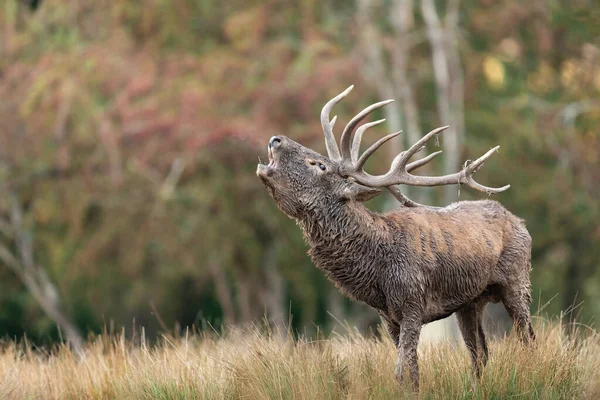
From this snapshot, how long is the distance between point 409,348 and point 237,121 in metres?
14.6

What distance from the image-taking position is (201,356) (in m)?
8.75

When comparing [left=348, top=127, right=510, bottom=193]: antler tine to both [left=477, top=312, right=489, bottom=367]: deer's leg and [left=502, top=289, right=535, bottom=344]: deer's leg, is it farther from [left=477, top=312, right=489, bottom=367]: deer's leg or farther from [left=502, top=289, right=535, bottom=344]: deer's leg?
[left=477, top=312, right=489, bottom=367]: deer's leg

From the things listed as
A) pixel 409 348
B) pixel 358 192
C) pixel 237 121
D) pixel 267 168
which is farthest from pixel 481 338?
pixel 237 121

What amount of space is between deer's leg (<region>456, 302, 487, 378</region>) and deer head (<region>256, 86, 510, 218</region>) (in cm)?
105

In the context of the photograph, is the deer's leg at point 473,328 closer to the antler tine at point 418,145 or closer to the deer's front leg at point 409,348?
the deer's front leg at point 409,348

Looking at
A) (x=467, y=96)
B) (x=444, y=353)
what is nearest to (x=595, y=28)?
(x=467, y=96)

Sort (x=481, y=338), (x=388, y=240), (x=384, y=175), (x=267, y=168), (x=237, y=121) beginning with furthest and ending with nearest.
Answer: (x=237, y=121)
(x=481, y=338)
(x=384, y=175)
(x=388, y=240)
(x=267, y=168)

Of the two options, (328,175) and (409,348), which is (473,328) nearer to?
(409,348)

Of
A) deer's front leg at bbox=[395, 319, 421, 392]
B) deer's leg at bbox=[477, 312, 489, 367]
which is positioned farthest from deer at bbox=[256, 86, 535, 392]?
deer's leg at bbox=[477, 312, 489, 367]

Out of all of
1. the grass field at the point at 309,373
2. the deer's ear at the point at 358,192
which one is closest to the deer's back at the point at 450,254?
the deer's ear at the point at 358,192

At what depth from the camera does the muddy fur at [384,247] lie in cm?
770

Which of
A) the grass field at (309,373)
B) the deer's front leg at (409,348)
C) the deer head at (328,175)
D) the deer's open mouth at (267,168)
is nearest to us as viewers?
the grass field at (309,373)

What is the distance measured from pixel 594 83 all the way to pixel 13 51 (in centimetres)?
1226

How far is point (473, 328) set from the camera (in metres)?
8.51
